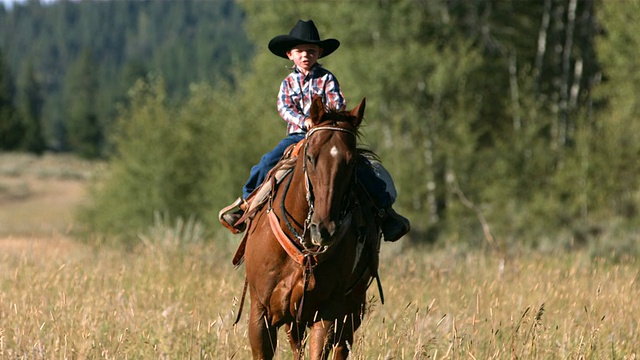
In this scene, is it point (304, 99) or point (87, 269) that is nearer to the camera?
point (304, 99)

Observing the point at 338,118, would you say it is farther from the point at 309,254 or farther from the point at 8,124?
the point at 8,124

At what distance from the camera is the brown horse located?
17.4ft

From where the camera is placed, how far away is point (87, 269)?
378 inches

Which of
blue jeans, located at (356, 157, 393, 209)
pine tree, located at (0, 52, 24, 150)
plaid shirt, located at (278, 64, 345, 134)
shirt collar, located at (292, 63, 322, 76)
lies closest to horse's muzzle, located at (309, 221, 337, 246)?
blue jeans, located at (356, 157, 393, 209)

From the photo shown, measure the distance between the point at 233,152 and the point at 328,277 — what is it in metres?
21.3

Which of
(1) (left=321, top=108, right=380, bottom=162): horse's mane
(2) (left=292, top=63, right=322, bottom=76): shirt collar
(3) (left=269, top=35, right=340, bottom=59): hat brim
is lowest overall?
(1) (left=321, top=108, right=380, bottom=162): horse's mane

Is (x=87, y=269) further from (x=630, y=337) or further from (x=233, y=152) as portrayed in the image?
(x=233, y=152)

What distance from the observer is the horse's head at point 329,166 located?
16.4ft

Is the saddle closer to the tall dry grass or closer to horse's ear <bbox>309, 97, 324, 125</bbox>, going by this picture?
horse's ear <bbox>309, 97, 324, 125</bbox>

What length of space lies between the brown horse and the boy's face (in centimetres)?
111

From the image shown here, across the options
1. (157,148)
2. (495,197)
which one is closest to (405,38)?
(495,197)

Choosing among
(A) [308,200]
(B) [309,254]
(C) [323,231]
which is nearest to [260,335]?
(B) [309,254]

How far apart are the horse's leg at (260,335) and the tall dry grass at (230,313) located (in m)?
0.09

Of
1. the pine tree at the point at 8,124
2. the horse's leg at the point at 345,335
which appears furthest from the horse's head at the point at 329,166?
the pine tree at the point at 8,124
